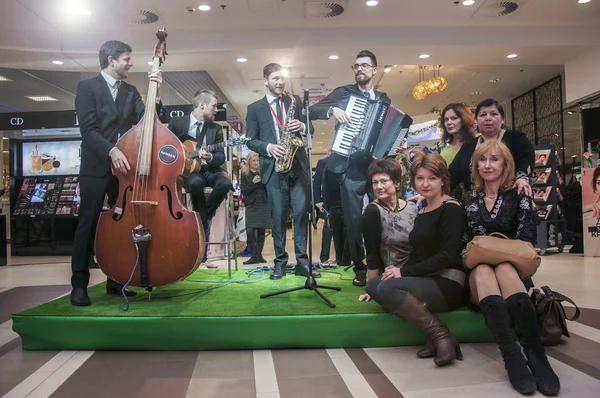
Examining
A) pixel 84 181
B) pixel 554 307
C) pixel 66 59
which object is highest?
pixel 66 59

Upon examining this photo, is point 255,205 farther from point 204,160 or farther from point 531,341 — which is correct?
point 531,341

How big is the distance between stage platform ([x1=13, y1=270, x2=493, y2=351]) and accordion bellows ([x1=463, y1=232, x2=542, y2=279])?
433 millimetres

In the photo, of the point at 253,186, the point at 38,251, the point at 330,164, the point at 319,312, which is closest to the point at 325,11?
the point at 253,186

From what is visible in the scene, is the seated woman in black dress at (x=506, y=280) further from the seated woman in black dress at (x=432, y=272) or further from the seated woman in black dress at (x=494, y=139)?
the seated woman in black dress at (x=494, y=139)

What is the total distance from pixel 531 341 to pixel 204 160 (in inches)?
109

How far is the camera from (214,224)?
645 centimetres

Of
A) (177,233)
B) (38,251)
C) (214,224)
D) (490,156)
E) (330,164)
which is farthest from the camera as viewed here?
(38,251)

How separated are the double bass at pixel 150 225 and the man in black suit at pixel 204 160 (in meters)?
1.10

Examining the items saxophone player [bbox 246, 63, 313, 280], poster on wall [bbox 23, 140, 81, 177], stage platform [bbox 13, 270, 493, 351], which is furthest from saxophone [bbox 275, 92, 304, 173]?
poster on wall [bbox 23, 140, 81, 177]

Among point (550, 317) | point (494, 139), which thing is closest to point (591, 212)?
point (494, 139)

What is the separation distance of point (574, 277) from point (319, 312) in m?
3.67

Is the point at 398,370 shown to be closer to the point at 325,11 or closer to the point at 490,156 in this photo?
the point at 490,156

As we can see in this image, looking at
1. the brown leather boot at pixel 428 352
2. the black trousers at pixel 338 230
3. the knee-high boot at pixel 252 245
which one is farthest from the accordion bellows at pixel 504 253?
the knee-high boot at pixel 252 245

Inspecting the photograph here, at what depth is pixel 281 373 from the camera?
2.09m
